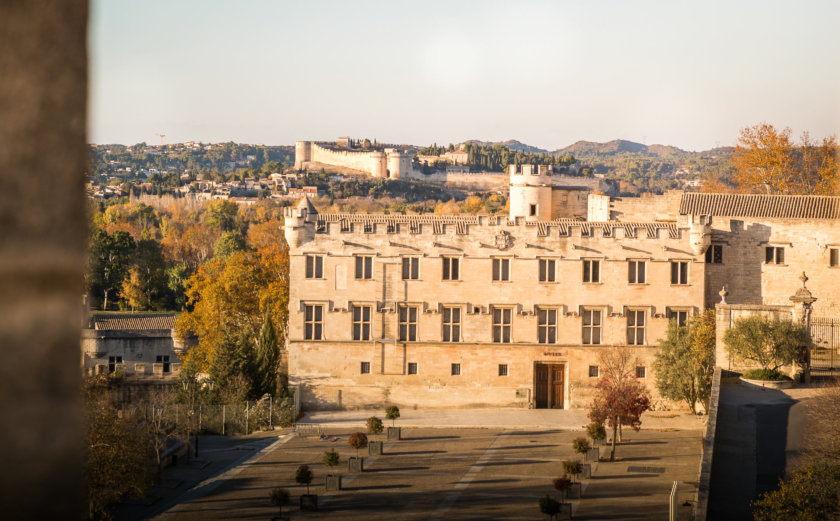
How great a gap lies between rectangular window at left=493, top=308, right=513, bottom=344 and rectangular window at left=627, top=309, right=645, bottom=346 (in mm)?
4659

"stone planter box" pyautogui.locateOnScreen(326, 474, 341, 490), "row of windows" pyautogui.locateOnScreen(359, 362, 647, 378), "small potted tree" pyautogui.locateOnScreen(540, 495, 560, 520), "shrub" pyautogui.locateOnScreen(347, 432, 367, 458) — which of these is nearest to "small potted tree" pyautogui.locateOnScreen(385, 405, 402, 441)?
"row of windows" pyautogui.locateOnScreen(359, 362, 647, 378)

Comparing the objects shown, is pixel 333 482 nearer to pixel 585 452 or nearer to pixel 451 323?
pixel 585 452

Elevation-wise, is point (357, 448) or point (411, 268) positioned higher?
point (411, 268)

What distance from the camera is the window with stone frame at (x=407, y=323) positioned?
133 ft

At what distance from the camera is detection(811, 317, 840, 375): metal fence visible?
3623 cm

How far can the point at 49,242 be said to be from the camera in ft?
5.67

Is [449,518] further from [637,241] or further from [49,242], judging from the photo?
[49,242]

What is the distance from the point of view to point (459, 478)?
29922 millimetres

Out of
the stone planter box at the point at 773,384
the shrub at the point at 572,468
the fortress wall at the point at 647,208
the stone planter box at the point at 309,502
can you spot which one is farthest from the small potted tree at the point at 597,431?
the fortress wall at the point at 647,208

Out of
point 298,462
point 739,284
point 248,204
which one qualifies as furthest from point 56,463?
point 248,204

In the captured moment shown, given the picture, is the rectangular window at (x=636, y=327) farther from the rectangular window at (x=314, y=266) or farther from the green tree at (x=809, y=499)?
the green tree at (x=809, y=499)

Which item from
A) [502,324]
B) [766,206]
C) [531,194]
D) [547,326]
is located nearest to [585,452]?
[547,326]

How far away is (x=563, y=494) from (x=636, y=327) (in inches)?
564

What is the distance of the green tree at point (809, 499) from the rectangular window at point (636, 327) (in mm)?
23216
